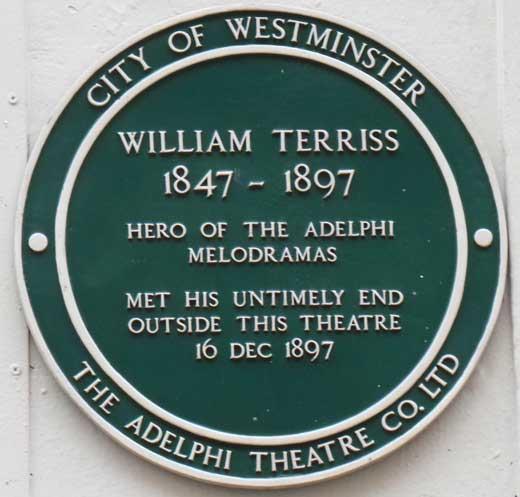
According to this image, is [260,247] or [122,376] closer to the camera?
[122,376]

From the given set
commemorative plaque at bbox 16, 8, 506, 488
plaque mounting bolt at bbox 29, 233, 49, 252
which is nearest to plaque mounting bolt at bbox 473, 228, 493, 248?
Answer: commemorative plaque at bbox 16, 8, 506, 488

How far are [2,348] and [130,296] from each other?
1.60 feet

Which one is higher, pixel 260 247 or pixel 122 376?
pixel 260 247

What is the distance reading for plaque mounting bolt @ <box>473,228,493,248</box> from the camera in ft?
19.2

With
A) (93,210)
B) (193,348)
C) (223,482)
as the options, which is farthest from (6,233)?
(223,482)

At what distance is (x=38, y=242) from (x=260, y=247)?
79cm

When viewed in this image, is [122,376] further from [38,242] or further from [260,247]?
[260,247]

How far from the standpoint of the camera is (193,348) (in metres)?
5.76

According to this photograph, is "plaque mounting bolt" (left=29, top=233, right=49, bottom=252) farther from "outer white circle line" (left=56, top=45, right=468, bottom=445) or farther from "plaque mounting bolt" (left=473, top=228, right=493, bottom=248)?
"plaque mounting bolt" (left=473, top=228, right=493, bottom=248)

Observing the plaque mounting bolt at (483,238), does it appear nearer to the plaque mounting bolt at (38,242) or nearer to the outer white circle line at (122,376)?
the outer white circle line at (122,376)

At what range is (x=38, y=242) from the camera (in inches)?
227

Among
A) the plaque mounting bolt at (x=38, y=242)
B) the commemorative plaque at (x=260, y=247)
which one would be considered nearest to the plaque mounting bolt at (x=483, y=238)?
the commemorative plaque at (x=260, y=247)

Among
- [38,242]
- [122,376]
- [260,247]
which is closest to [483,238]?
[260,247]

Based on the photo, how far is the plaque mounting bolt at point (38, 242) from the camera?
5.77 meters
